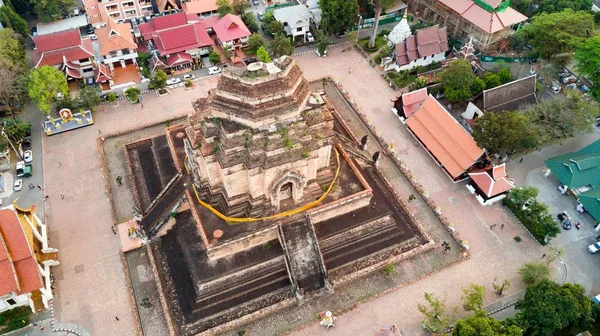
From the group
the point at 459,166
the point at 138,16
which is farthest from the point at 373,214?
the point at 138,16

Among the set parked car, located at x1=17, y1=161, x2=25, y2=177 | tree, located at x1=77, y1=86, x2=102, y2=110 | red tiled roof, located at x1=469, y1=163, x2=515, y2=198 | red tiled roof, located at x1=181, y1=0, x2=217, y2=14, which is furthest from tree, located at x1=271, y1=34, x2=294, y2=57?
parked car, located at x1=17, y1=161, x2=25, y2=177

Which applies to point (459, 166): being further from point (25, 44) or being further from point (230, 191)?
point (25, 44)

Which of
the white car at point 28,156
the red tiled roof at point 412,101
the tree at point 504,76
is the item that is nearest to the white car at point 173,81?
the white car at point 28,156

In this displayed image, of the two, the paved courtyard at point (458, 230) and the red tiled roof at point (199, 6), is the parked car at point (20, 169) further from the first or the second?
the paved courtyard at point (458, 230)

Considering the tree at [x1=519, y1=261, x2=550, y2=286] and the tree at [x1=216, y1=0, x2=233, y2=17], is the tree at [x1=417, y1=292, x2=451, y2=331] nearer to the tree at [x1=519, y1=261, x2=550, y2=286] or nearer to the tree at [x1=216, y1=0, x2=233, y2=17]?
the tree at [x1=519, y1=261, x2=550, y2=286]

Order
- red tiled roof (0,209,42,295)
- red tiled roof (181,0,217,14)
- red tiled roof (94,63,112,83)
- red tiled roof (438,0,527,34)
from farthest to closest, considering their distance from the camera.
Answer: red tiled roof (181,0,217,14), red tiled roof (438,0,527,34), red tiled roof (94,63,112,83), red tiled roof (0,209,42,295)

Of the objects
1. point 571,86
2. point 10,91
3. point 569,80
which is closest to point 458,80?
point 571,86

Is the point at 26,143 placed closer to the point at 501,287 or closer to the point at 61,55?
the point at 61,55
